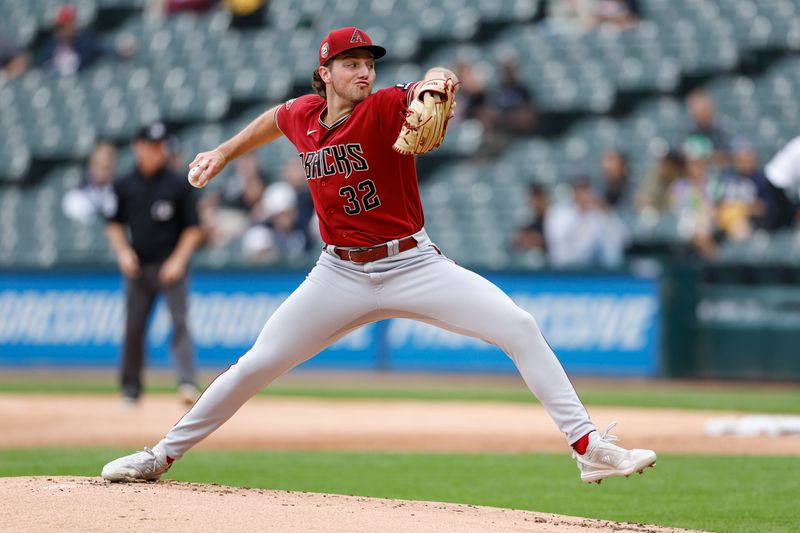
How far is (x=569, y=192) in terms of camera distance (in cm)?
1673

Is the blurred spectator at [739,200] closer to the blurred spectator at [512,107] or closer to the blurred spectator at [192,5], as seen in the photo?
the blurred spectator at [512,107]

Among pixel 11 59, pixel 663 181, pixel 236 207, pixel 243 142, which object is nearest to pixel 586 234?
pixel 663 181

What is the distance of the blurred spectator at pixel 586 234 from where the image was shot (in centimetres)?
1512

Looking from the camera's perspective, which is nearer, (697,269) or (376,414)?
(376,414)

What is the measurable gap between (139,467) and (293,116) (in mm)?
1677

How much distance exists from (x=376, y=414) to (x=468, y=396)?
1.93 meters

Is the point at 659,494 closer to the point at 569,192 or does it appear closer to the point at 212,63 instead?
the point at 569,192

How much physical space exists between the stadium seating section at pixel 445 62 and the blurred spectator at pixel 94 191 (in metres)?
0.54

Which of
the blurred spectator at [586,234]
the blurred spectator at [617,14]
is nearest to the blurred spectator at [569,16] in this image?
the blurred spectator at [617,14]

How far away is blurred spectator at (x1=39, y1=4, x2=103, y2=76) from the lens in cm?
2300

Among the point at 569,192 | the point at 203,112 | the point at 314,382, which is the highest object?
the point at 203,112

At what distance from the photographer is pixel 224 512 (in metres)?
5.11

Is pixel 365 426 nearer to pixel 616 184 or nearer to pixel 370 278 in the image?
pixel 370 278

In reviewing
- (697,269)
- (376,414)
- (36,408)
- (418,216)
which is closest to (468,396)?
(376,414)
